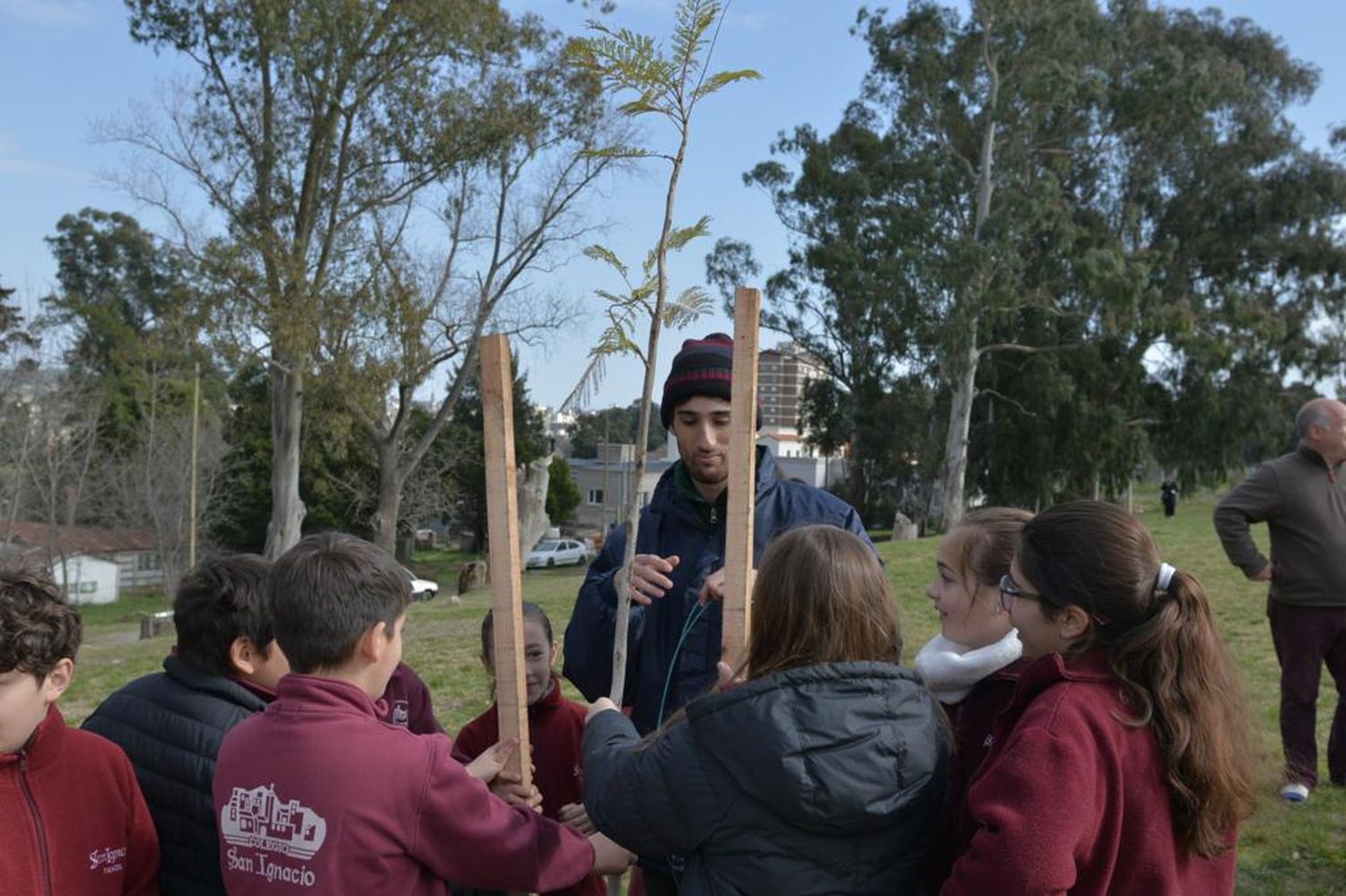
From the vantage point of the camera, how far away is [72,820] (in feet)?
7.22

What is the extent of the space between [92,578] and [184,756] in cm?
4632

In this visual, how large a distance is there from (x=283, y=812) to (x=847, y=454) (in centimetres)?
3275

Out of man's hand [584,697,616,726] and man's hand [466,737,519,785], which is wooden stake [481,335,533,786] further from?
man's hand [584,697,616,726]

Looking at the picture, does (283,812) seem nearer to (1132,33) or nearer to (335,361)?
(335,361)

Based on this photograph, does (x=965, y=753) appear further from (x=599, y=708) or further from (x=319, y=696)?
(x=319, y=696)

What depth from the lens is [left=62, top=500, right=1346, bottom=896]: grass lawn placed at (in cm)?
453

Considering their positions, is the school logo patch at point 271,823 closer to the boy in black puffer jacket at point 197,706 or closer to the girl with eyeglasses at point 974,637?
the boy in black puffer jacket at point 197,706

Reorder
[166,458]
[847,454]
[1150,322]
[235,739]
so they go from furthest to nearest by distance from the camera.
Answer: [166,458] < [847,454] < [1150,322] < [235,739]

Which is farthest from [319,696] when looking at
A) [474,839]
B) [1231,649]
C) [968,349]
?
[968,349]

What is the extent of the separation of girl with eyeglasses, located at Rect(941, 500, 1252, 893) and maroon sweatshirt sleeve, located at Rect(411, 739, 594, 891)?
29.9 inches

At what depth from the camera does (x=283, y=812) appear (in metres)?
1.95

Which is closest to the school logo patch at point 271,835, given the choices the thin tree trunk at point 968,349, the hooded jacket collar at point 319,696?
the hooded jacket collar at point 319,696

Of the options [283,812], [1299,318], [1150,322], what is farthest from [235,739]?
[1299,318]

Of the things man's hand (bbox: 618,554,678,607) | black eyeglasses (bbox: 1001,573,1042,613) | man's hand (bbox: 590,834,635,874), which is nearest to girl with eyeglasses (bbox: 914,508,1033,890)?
black eyeglasses (bbox: 1001,573,1042,613)
